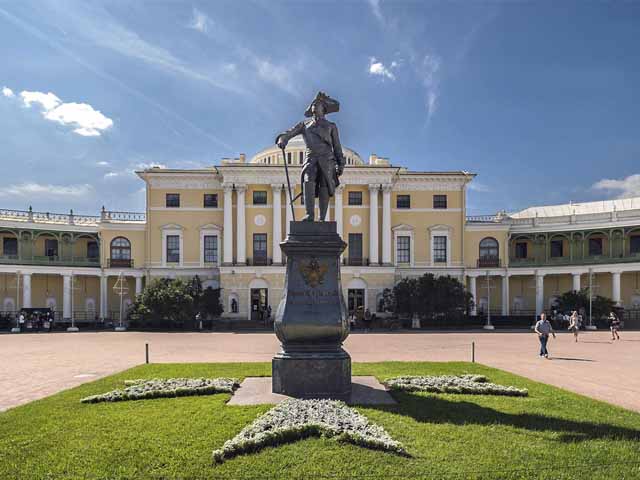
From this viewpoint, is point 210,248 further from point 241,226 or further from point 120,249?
point 120,249

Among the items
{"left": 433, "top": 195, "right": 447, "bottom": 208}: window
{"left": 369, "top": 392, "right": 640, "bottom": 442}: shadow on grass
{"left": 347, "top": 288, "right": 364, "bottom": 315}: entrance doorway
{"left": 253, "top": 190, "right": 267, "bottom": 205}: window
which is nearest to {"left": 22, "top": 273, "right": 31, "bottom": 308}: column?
{"left": 253, "top": 190, "right": 267, "bottom": 205}: window

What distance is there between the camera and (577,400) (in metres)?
10.7

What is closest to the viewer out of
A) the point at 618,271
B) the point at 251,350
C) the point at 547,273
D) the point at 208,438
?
the point at 208,438

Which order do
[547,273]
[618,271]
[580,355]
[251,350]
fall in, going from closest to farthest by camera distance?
[580,355] → [251,350] → [618,271] → [547,273]

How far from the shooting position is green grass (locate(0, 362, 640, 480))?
626cm

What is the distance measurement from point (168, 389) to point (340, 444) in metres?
5.45

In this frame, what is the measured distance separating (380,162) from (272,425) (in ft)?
159

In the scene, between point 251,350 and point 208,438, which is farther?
point 251,350

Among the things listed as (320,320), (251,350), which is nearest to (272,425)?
(320,320)

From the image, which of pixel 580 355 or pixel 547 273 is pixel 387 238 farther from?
pixel 580 355

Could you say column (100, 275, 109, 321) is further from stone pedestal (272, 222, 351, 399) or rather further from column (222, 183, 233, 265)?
stone pedestal (272, 222, 351, 399)

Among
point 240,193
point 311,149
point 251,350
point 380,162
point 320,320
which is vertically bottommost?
point 251,350

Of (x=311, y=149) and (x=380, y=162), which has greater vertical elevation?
(x=380, y=162)

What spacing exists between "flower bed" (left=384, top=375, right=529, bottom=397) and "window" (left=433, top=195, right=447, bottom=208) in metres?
42.7
